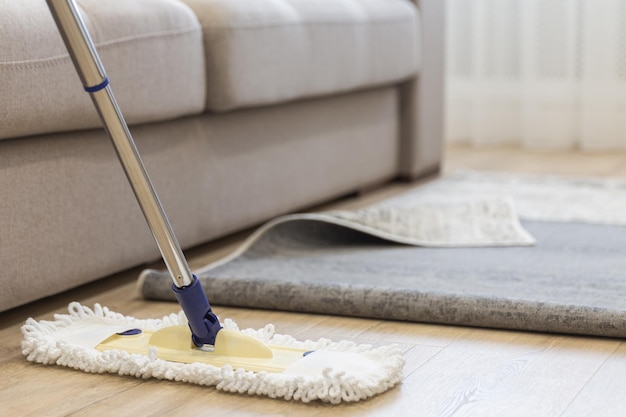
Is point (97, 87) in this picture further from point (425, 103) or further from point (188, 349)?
point (425, 103)

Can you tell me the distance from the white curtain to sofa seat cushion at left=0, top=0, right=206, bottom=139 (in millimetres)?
1897

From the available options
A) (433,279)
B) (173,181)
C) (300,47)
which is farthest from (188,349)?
(300,47)

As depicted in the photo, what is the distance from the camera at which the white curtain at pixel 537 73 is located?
124 inches

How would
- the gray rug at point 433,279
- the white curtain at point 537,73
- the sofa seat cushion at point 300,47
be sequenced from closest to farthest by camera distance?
the gray rug at point 433,279 < the sofa seat cushion at point 300,47 < the white curtain at point 537,73

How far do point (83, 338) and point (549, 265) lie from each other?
0.75 m

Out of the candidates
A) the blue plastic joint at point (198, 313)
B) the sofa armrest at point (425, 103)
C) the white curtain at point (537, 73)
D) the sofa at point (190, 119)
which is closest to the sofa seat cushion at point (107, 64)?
the sofa at point (190, 119)

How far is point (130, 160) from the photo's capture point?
3.36 feet

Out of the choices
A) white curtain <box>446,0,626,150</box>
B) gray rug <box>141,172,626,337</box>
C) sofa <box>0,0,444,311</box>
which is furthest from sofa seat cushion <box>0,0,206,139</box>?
white curtain <box>446,0,626,150</box>

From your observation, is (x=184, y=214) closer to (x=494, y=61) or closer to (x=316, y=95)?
(x=316, y=95)

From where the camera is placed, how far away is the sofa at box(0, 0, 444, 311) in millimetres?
1312

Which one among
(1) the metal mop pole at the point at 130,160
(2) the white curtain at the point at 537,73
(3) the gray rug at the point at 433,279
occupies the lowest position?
(2) the white curtain at the point at 537,73

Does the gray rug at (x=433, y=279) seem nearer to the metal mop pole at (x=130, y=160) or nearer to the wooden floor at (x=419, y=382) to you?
the wooden floor at (x=419, y=382)

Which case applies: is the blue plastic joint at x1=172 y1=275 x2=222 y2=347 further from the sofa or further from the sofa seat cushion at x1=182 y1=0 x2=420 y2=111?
the sofa seat cushion at x1=182 y1=0 x2=420 y2=111

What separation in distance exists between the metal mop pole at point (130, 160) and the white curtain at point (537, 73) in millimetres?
2401
